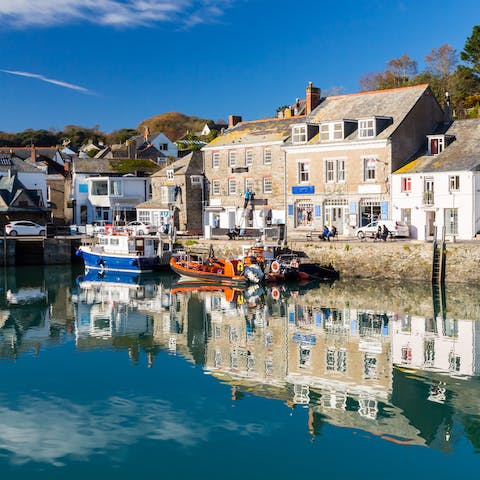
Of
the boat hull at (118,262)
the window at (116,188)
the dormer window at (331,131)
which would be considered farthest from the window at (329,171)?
the window at (116,188)

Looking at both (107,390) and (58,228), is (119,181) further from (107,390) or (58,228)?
(107,390)

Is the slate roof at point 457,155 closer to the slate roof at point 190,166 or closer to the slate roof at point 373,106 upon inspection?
the slate roof at point 373,106

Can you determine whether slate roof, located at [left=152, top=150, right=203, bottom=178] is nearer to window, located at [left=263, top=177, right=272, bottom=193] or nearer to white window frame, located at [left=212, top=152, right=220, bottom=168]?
white window frame, located at [left=212, top=152, right=220, bottom=168]

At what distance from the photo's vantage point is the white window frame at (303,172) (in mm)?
50312

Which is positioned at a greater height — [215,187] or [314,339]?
[215,187]

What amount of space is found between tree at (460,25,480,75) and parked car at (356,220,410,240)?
28233 mm

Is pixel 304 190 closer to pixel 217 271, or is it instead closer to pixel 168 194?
pixel 217 271

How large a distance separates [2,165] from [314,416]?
184 feet

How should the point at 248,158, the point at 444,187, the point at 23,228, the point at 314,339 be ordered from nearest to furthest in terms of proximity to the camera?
the point at 314,339, the point at 444,187, the point at 248,158, the point at 23,228

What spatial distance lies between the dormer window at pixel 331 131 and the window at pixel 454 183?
28.9 feet

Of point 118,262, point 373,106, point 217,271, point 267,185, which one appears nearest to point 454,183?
point 373,106

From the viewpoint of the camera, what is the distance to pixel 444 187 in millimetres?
42312

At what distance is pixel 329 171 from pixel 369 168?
313cm

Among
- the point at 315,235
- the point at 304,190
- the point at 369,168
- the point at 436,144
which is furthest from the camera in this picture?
the point at 304,190
